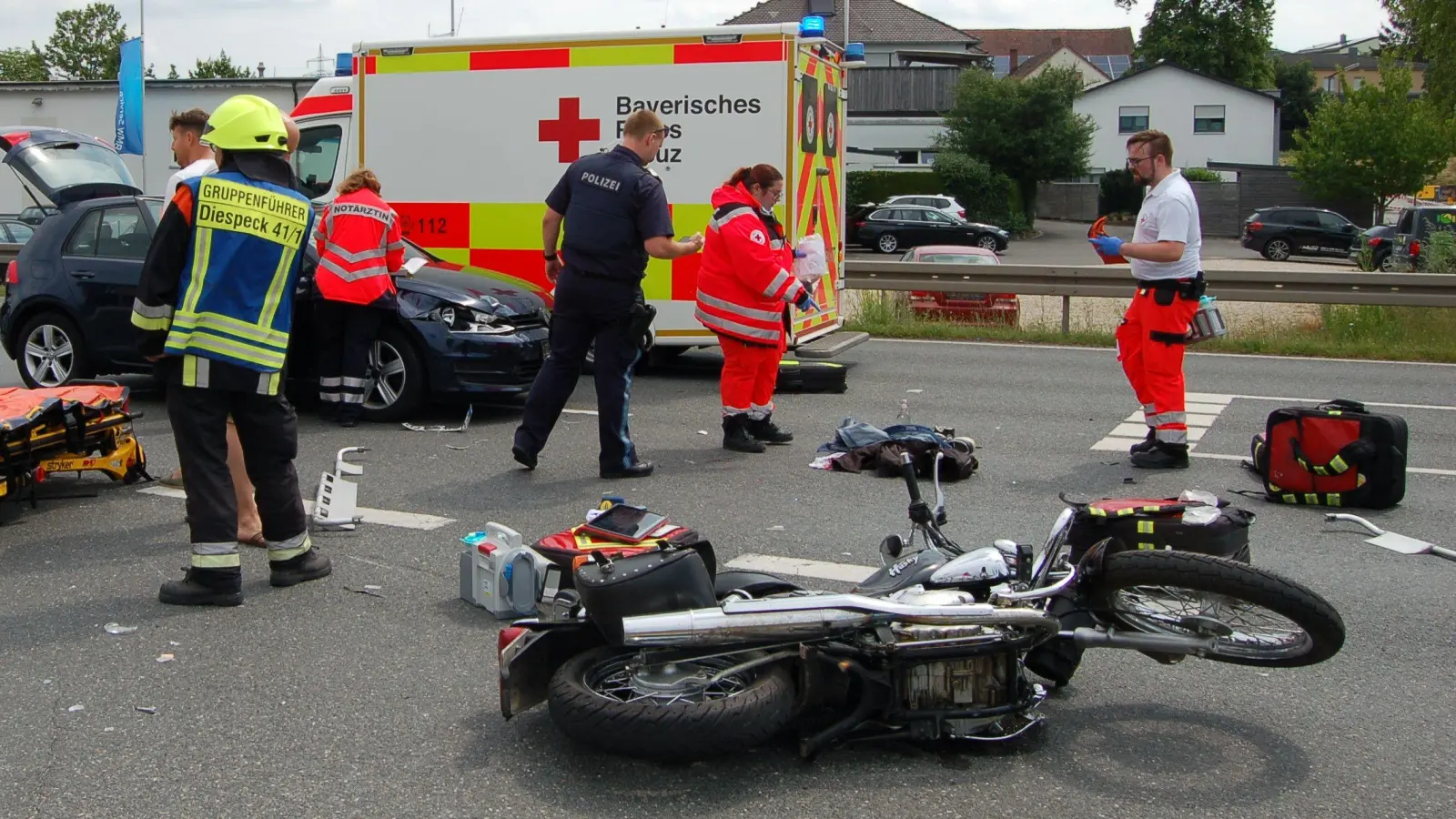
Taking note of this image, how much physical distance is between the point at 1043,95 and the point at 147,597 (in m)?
46.5

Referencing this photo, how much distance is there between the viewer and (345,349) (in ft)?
28.9

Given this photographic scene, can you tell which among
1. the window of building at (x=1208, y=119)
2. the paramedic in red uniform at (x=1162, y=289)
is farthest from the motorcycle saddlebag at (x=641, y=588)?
the window of building at (x=1208, y=119)

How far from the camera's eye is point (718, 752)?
3.61 m

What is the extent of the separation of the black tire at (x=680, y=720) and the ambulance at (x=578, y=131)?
21.6 ft

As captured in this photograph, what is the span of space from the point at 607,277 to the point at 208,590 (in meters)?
2.88

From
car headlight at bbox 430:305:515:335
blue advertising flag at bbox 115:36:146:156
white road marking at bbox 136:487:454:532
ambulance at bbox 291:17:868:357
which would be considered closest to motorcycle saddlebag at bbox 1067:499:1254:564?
white road marking at bbox 136:487:454:532

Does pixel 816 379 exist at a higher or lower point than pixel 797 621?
higher

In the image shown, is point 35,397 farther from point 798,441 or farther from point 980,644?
point 980,644

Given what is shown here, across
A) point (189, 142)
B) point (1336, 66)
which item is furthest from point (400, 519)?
point (1336, 66)

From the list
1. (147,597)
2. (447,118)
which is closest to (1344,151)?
(447,118)

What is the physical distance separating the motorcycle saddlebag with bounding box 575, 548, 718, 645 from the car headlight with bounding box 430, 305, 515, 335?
5282mm

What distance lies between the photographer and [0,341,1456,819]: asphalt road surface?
360 centimetres

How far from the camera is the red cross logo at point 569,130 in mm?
10953

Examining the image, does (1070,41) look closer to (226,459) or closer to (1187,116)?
(1187,116)
